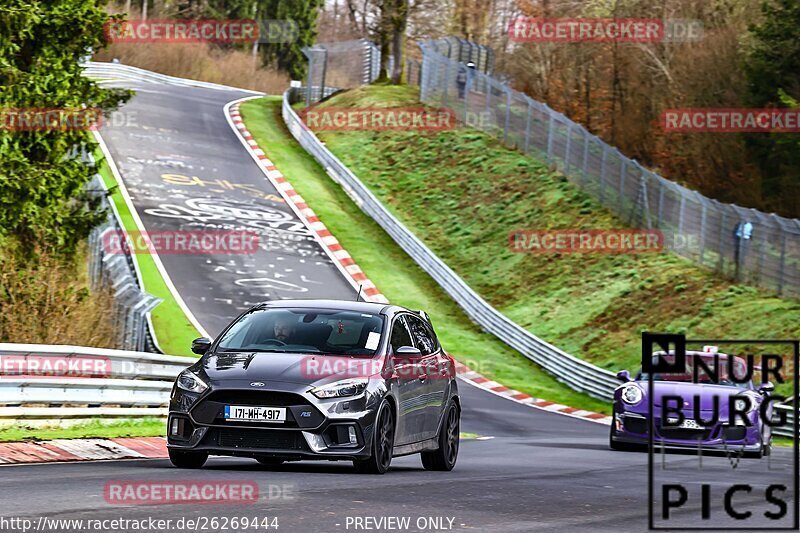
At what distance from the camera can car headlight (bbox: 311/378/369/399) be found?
11.2 meters

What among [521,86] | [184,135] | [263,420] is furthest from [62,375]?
[521,86]

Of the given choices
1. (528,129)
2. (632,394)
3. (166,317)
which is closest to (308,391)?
(632,394)

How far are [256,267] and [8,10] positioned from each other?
611 inches

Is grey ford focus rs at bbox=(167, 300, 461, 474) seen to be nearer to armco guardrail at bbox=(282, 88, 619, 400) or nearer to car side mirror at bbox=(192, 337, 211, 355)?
car side mirror at bbox=(192, 337, 211, 355)

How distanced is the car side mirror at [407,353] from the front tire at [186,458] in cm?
193

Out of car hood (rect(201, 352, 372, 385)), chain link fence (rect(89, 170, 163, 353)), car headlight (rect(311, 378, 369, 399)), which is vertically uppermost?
car hood (rect(201, 352, 372, 385))

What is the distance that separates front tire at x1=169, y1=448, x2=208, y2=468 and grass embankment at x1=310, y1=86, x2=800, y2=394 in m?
20.2

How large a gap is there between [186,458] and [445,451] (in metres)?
2.86

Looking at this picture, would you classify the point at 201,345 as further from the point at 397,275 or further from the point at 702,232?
the point at 397,275

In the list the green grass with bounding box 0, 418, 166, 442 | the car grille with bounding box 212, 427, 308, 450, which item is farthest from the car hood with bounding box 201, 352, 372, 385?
the green grass with bounding box 0, 418, 166, 442

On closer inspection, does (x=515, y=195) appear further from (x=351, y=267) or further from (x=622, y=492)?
(x=622, y=492)

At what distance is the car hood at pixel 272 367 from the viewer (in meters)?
11.3

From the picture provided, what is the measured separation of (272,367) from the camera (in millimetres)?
11422

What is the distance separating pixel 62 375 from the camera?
53.0ft
